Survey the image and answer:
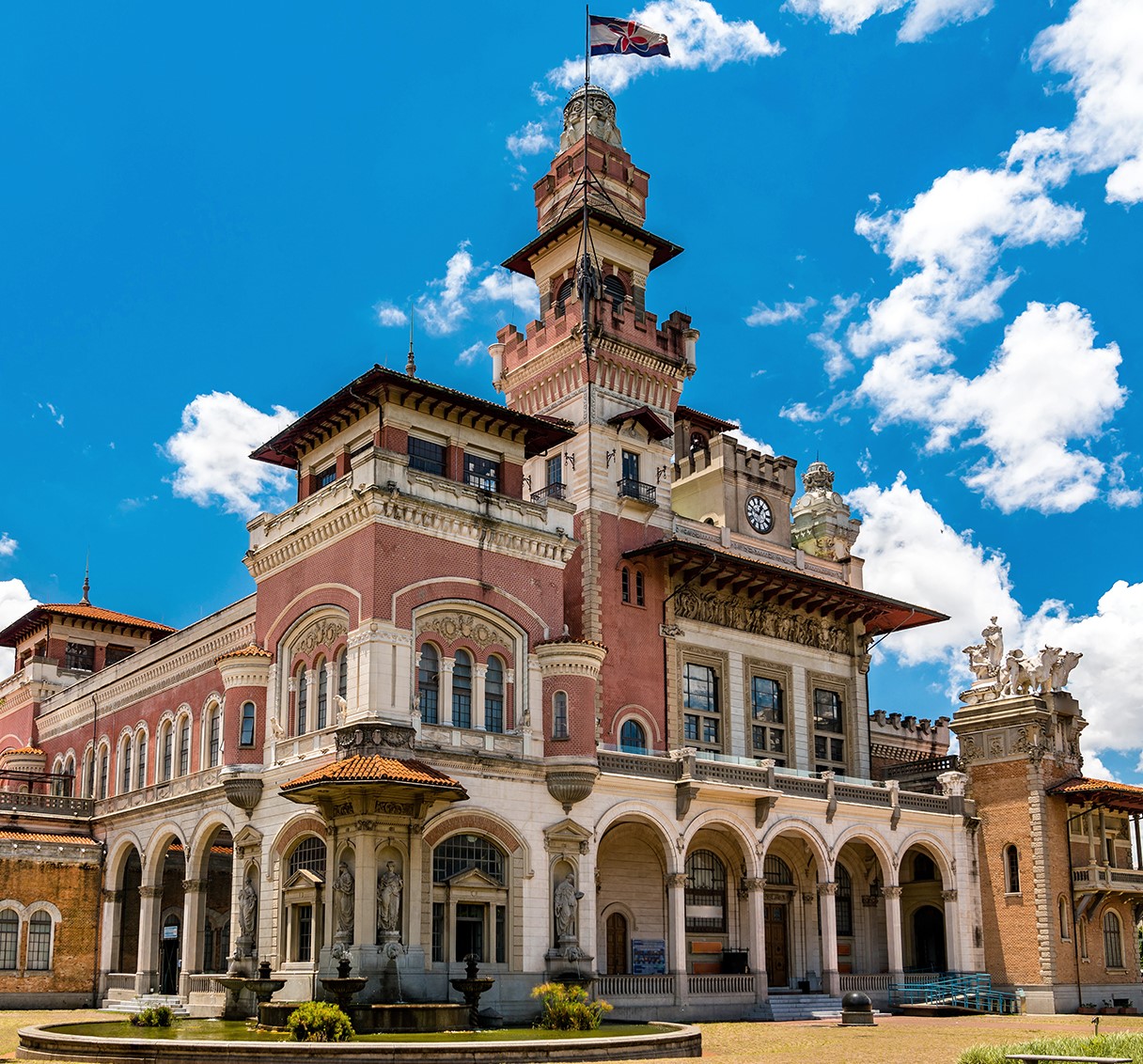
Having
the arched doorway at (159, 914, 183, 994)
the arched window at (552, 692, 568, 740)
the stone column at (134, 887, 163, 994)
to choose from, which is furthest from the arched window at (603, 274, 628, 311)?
the arched doorway at (159, 914, 183, 994)

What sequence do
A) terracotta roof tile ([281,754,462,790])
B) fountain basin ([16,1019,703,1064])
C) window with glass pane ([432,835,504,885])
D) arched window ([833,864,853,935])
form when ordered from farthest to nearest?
arched window ([833,864,853,935]), window with glass pane ([432,835,504,885]), terracotta roof tile ([281,754,462,790]), fountain basin ([16,1019,703,1064])

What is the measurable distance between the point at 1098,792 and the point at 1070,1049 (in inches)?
1073

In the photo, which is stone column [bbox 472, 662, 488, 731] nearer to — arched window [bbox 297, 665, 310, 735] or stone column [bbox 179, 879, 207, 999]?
arched window [bbox 297, 665, 310, 735]

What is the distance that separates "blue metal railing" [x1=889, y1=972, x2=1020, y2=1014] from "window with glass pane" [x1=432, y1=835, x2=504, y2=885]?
17.6m

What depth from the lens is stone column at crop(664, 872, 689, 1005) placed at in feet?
129

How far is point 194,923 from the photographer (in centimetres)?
4391

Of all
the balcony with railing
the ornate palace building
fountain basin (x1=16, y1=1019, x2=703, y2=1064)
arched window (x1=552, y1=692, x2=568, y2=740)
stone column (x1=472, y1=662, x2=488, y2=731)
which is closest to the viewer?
fountain basin (x1=16, y1=1019, x2=703, y2=1064)

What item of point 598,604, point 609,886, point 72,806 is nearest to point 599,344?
point 598,604

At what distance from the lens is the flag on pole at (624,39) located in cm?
4956

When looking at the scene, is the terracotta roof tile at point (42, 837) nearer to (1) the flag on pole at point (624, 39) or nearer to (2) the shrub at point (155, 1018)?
(2) the shrub at point (155, 1018)

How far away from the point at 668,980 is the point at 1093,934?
1954cm

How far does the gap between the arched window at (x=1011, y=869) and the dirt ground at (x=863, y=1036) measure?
5.09 meters

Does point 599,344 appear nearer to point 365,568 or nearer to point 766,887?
point 365,568

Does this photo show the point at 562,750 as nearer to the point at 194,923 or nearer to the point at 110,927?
the point at 194,923
